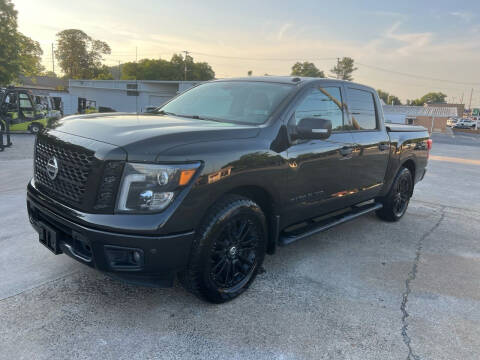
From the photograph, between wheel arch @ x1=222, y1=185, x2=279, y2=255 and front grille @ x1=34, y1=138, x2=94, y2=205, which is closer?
front grille @ x1=34, y1=138, x2=94, y2=205

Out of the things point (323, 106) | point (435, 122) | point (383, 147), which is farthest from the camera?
point (435, 122)

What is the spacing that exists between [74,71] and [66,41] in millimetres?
6591

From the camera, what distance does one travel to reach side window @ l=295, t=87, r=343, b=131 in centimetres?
349

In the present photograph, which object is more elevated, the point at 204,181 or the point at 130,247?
the point at 204,181

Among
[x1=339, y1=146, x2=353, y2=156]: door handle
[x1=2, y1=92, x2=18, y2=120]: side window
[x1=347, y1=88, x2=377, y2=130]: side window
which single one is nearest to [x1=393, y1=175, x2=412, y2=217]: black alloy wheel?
[x1=347, y1=88, x2=377, y2=130]: side window

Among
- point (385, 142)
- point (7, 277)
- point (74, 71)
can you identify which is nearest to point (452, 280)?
point (385, 142)

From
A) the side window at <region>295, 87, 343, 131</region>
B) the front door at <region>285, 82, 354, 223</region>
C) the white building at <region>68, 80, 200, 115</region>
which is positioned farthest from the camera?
the white building at <region>68, 80, 200, 115</region>

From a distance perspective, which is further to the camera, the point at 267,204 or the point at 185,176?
the point at 267,204

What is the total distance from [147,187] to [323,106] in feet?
7.15

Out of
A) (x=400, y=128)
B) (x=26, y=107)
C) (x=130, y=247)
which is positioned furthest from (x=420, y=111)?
(x=130, y=247)

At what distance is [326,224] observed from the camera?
12.9 ft

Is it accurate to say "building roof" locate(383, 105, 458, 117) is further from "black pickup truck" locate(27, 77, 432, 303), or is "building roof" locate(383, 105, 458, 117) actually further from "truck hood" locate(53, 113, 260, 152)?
"truck hood" locate(53, 113, 260, 152)

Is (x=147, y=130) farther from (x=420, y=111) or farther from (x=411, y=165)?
(x=420, y=111)

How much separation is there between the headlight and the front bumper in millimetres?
189
